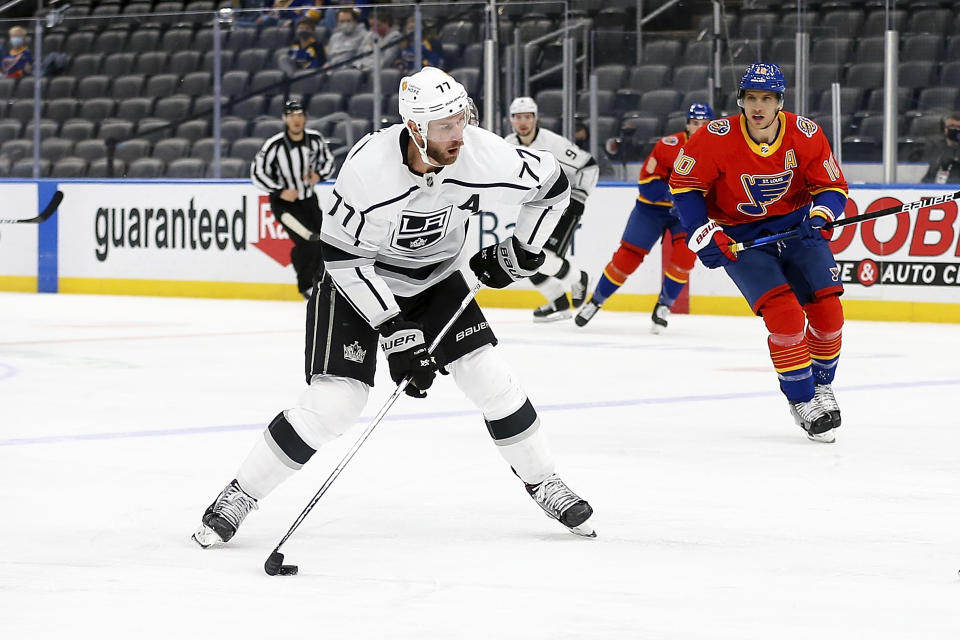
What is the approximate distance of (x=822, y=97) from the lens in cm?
1045

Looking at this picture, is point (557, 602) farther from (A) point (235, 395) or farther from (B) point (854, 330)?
(B) point (854, 330)

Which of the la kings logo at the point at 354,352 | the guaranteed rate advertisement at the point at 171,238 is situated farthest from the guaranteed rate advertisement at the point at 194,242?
the la kings logo at the point at 354,352

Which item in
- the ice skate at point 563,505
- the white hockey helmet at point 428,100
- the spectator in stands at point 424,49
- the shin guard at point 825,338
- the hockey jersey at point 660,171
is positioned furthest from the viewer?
the spectator in stands at point 424,49

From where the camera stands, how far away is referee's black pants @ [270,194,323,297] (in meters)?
10.7

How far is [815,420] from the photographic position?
5219mm

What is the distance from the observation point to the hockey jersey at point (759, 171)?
540 centimetres

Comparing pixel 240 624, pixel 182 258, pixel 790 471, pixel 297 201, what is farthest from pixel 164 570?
pixel 182 258

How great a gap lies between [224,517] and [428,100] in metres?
1.07

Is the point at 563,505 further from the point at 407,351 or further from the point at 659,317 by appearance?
the point at 659,317

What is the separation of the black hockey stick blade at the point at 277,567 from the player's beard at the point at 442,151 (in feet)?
3.11

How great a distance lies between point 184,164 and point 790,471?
887 centimetres

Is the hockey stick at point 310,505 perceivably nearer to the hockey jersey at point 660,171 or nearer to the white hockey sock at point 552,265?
the hockey jersey at point 660,171

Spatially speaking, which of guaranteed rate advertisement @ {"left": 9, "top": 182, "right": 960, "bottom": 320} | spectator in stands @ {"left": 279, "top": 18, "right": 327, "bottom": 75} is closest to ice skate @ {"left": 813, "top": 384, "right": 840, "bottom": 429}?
guaranteed rate advertisement @ {"left": 9, "top": 182, "right": 960, "bottom": 320}

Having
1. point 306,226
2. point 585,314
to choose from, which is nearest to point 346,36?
point 306,226
